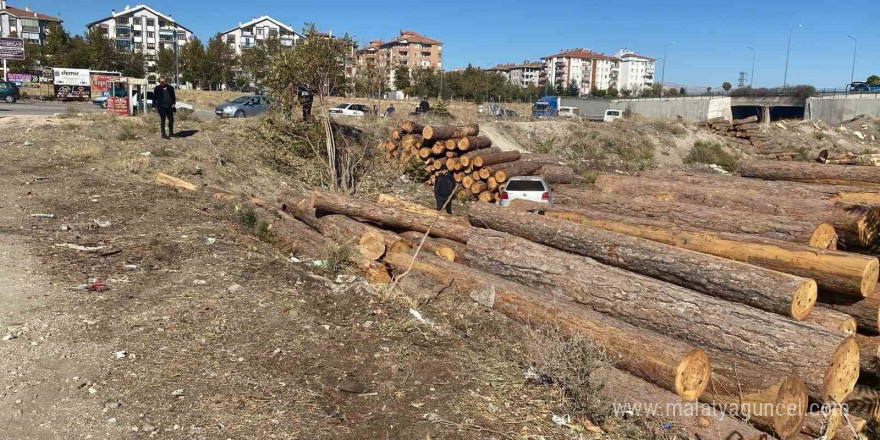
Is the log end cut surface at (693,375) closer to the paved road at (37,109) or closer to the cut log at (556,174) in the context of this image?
the cut log at (556,174)

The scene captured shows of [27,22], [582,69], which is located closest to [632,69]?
[582,69]

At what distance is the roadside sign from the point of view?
3853 cm

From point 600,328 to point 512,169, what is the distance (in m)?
12.8

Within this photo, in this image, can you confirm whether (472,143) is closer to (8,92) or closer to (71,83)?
(8,92)

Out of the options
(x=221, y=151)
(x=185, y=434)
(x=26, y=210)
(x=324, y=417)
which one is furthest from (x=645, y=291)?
(x=221, y=151)

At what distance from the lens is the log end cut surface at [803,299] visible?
5.48 m

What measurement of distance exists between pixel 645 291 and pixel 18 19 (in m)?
114

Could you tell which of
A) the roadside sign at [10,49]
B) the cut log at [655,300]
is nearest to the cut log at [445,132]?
the cut log at [655,300]

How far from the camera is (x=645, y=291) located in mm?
5918

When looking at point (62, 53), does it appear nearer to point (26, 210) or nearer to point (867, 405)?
point (26, 210)

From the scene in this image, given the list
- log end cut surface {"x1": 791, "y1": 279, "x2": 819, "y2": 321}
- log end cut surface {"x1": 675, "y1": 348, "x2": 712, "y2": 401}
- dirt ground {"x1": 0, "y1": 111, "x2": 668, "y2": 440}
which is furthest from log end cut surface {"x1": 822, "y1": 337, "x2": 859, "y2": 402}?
dirt ground {"x1": 0, "y1": 111, "x2": 668, "y2": 440}

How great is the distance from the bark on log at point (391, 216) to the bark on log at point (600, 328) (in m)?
1.09

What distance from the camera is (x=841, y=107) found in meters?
44.8

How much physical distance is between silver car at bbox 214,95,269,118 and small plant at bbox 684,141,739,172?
21.1 meters
